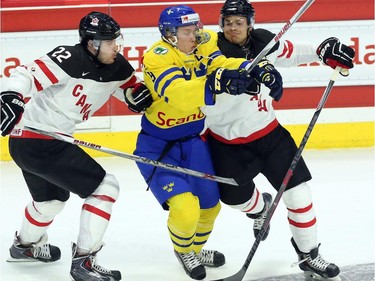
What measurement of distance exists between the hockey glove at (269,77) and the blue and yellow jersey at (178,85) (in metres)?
0.12

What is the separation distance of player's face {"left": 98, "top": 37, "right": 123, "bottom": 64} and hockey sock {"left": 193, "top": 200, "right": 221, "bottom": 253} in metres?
0.79

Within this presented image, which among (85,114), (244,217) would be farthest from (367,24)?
(85,114)

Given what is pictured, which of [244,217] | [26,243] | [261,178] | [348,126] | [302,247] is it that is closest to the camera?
[302,247]

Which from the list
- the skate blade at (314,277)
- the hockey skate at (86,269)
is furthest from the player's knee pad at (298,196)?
the hockey skate at (86,269)

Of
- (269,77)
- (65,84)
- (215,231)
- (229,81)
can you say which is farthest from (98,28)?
(215,231)

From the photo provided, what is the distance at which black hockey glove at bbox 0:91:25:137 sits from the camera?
3.68m

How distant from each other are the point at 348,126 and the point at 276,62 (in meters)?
2.15

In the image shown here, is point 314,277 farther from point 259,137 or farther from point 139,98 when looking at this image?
point 139,98

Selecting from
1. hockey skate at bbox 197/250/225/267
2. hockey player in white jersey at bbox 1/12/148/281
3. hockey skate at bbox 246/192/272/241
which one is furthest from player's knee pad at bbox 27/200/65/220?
hockey skate at bbox 246/192/272/241

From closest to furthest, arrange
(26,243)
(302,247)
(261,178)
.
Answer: (302,247) < (26,243) < (261,178)

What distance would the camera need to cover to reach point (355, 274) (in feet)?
13.3

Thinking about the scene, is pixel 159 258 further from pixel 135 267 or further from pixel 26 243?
pixel 26 243

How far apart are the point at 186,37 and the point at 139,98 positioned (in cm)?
34

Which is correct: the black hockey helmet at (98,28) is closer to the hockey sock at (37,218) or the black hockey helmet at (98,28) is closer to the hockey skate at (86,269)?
the hockey sock at (37,218)
